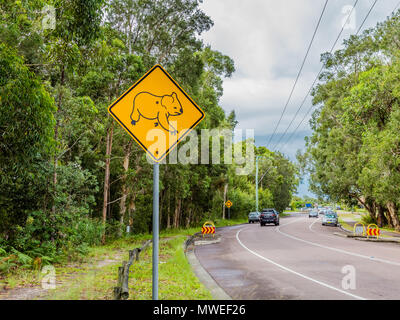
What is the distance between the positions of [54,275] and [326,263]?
28.0ft

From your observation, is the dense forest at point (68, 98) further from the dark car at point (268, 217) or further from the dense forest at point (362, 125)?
the dark car at point (268, 217)

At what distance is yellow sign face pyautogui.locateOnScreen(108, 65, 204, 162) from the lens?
4520 mm

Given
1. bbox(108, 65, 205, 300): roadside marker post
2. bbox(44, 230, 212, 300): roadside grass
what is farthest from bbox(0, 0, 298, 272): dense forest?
bbox(108, 65, 205, 300): roadside marker post

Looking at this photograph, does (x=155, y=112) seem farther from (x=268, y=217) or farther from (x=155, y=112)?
(x=268, y=217)

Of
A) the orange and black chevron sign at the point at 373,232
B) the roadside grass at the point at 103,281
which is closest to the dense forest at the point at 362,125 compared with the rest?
the orange and black chevron sign at the point at 373,232

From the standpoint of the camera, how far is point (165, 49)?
72.8 ft

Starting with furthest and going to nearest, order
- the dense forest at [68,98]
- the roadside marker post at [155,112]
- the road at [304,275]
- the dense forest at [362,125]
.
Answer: the dense forest at [362,125]
the dense forest at [68,98]
the road at [304,275]
the roadside marker post at [155,112]

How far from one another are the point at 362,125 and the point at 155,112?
2571 cm

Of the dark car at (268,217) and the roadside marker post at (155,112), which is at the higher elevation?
the roadside marker post at (155,112)

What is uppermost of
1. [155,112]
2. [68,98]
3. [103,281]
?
[68,98]

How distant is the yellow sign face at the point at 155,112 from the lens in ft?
14.8

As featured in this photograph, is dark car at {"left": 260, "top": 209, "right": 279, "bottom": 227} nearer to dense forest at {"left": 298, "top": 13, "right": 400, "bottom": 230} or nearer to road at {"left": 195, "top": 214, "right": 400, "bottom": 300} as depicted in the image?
dense forest at {"left": 298, "top": 13, "right": 400, "bottom": 230}

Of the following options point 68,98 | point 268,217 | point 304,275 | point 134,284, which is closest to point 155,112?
point 134,284

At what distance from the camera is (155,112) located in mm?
4531
